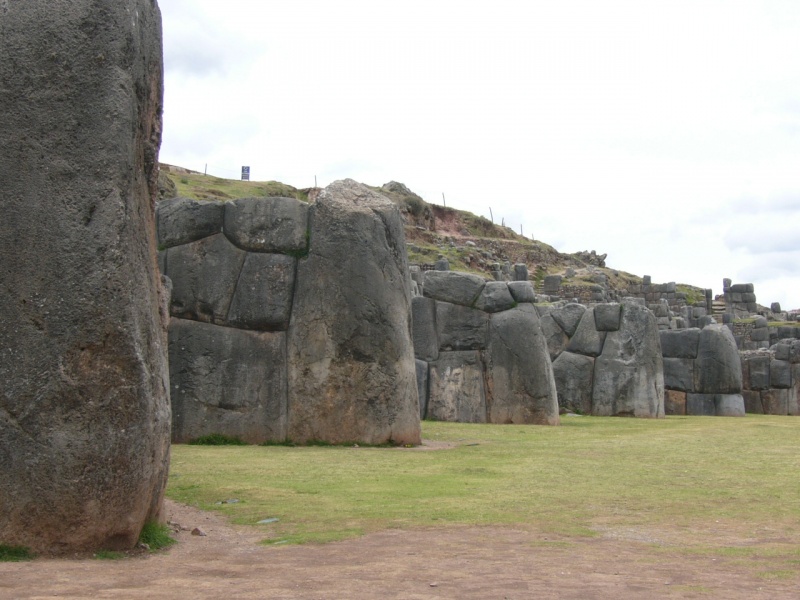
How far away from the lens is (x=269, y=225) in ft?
46.7

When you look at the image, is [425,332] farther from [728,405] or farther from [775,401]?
[775,401]

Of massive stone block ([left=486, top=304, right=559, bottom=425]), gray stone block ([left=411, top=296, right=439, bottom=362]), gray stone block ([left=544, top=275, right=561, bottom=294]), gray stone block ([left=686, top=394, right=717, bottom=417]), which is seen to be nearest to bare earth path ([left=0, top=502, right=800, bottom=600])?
massive stone block ([left=486, top=304, right=559, bottom=425])

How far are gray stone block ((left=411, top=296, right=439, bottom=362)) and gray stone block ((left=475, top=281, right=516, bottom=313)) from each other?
101 centimetres

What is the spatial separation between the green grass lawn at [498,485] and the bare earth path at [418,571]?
1.72 ft

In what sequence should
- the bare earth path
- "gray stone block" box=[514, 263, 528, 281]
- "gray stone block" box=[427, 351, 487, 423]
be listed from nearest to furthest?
the bare earth path
"gray stone block" box=[427, 351, 487, 423]
"gray stone block" box=[514, 263, 528, 281]

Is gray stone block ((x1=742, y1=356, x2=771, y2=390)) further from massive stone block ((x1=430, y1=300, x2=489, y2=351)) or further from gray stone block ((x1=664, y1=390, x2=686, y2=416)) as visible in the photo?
massive stone block ((x1=430, y1=300, x2=489, y2=351))

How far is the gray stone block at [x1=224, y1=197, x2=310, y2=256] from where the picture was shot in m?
14.1

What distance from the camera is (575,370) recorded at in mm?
24453

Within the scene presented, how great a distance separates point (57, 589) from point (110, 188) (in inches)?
102

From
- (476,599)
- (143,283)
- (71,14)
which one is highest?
(71,14)

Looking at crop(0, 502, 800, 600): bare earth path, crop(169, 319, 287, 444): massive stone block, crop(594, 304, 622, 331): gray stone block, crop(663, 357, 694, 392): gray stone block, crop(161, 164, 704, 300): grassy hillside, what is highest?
crop(161, 164, 704, 300): grassy hillside

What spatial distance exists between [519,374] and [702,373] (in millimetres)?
9960

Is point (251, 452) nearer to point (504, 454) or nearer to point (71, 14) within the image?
point (504, 454)

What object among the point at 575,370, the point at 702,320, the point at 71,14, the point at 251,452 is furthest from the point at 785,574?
the point at 702,320
